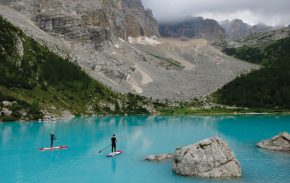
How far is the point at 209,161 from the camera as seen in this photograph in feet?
161

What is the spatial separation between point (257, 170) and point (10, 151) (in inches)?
1603

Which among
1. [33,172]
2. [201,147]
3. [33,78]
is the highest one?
[33,78]

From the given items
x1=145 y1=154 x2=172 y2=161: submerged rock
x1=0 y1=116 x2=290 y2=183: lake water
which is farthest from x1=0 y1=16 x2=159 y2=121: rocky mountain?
x1=145 y1=154 x2=172 y2=161: submerged rock

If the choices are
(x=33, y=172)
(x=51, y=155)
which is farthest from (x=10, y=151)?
(x=33, y=172)

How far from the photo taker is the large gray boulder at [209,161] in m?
48.6

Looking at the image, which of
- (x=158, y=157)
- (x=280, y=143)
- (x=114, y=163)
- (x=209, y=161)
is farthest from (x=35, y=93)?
(x=209, y=161)

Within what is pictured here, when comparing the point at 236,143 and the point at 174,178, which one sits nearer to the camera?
the point at 174,178

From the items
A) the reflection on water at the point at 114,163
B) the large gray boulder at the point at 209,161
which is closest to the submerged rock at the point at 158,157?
the reflection on water at the point at 114,163

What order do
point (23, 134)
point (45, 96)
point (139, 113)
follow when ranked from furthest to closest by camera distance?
point (139, 113) < point (45, 96) < point (23, 134)

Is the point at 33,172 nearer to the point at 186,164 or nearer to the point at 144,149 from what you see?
the point at 186,164

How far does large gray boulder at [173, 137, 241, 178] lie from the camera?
160 feet

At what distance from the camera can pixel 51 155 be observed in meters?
67.3

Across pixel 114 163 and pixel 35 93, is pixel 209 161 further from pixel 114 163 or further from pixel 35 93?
pixel 35 93

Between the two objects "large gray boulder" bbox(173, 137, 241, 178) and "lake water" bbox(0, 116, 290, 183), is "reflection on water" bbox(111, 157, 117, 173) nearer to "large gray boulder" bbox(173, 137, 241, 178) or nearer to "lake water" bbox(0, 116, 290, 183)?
"lake water" bbox(0, 116, 290, 183)
